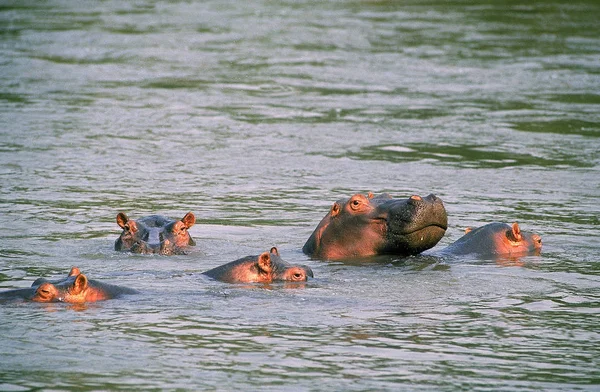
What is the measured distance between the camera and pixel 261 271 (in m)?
8.16

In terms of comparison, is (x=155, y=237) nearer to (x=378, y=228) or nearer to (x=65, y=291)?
(x=378, y=228)

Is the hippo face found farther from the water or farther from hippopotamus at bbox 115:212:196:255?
hippopotamus at bbox 115:212:196:255

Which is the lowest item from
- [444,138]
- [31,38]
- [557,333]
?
[557,333]

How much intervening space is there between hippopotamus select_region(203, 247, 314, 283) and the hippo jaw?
0.96 metres

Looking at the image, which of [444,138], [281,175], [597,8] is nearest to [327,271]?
[281,175]

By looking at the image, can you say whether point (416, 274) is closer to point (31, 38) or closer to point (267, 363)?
point (267, 363)

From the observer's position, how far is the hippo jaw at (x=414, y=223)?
28.9 ft

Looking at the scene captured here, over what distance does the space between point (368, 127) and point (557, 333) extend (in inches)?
331

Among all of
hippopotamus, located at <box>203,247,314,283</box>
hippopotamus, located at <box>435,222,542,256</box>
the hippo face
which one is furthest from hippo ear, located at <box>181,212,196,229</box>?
the hippo face

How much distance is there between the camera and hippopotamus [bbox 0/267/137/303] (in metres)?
7.53

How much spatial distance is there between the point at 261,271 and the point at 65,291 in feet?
4.09

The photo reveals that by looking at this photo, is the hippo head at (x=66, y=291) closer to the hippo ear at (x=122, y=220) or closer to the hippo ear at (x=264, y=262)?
the hippo ear at (x=264, y=262)

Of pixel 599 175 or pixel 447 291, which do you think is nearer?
pixel 447 291

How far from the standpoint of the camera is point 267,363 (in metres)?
6.47
